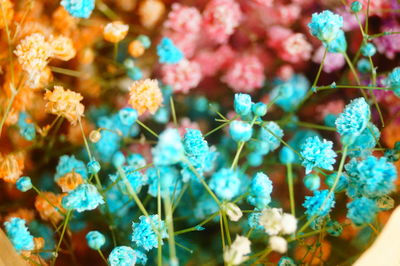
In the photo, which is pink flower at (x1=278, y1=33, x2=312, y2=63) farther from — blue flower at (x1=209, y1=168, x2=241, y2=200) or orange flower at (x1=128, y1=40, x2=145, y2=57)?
blue flower at (x1=209, y1=168, x2=241, y2=200)

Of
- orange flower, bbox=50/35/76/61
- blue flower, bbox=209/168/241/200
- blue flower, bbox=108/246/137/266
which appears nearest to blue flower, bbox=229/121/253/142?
blue flower, bbox=209/168/241/200

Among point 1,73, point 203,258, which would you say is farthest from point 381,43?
point 1,73

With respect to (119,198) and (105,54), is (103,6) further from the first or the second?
(119,198)

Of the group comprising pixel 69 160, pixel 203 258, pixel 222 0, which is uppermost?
pixel 222 0

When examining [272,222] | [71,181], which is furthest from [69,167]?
[272,222]

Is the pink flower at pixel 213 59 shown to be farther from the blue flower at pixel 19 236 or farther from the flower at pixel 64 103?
the blue flower at pixel 19 236

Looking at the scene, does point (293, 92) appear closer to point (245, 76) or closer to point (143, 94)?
point (245, 76)

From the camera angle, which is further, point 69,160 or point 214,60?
point 214,60
